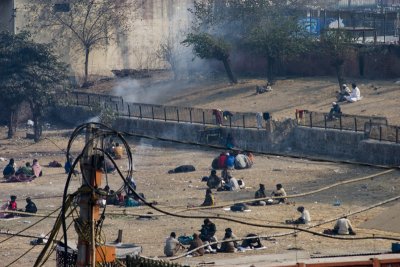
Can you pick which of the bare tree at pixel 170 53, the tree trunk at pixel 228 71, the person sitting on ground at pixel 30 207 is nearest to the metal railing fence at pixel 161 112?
the tree trunk at pixel 228 71

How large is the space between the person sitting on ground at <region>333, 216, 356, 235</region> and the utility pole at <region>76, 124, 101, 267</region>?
12180mm

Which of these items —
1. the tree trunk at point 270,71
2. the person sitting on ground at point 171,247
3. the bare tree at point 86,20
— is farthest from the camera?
the bare tree at point 86,20

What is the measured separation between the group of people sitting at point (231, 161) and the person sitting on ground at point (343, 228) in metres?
9.78

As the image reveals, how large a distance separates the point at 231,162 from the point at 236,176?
2.66ft

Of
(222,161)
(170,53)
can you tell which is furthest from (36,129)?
(170,53)

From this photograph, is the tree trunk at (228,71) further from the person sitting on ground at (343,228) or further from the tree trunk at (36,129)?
the person sitting on ground at (343,228)

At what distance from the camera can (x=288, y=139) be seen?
129ft

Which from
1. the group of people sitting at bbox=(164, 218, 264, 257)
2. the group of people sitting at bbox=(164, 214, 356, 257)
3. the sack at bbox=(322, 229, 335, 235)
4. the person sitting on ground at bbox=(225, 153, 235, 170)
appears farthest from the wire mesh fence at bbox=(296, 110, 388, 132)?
the group of people sitting at bbox=(164, 218, 264, 257)

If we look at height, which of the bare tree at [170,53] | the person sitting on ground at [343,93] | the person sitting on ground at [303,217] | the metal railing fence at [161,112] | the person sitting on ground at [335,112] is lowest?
the person sitting on ground at [303,217]

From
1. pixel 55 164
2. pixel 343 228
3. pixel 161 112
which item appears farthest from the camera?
pixel 161 112

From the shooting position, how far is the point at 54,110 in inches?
1882

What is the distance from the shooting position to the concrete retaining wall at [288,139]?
117 ft

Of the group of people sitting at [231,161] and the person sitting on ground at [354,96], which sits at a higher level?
the person sitting on ground at [354,96]

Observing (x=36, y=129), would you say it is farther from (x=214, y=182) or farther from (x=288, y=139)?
(x=214, y=182)
